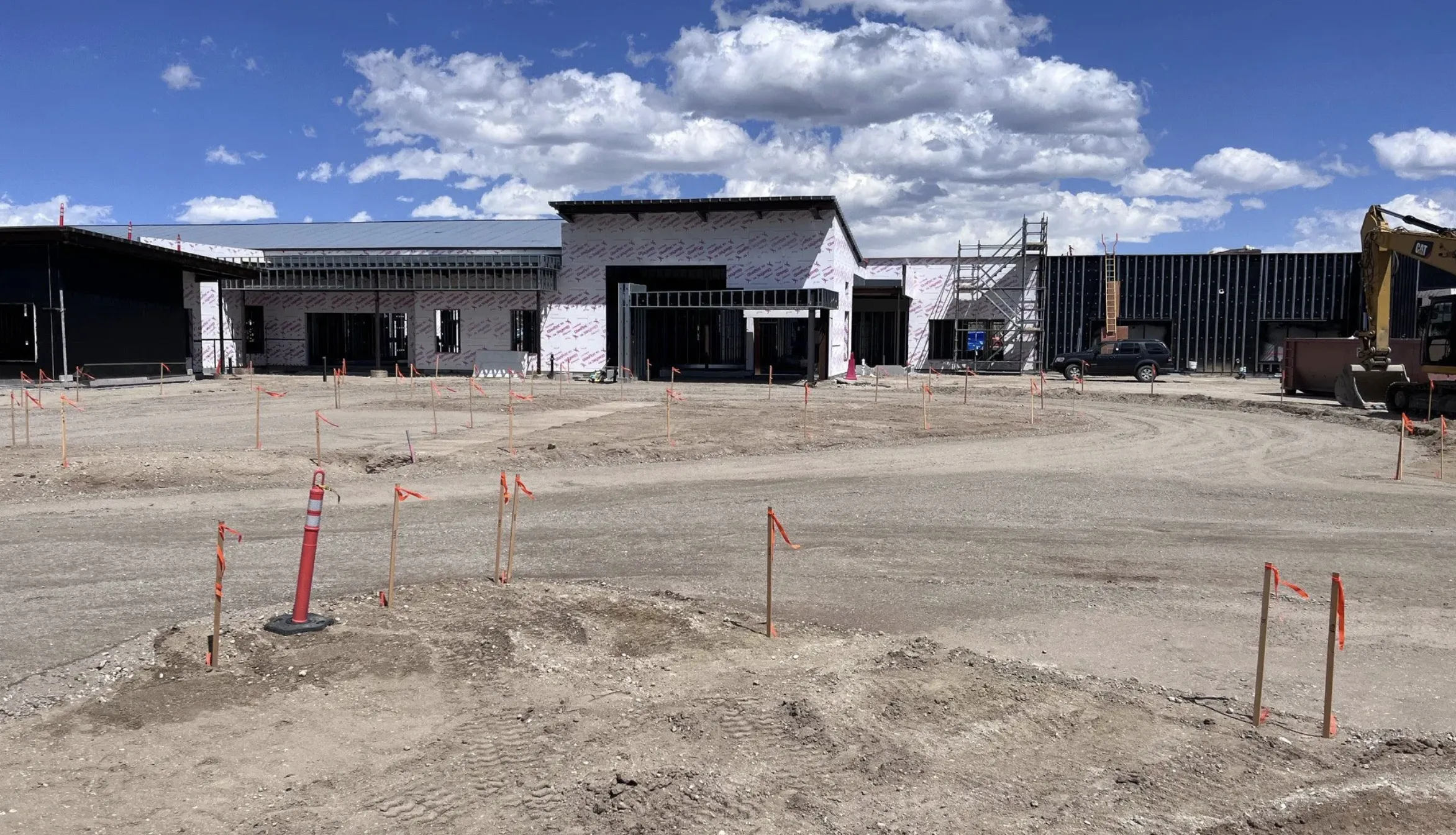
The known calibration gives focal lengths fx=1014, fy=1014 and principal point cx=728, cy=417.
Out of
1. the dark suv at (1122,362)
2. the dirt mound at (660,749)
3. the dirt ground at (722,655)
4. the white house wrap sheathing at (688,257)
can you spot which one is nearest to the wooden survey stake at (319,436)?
the dirt ground at (722,655)

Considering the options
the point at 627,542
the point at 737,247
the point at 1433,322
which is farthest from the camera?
the point at 737,247

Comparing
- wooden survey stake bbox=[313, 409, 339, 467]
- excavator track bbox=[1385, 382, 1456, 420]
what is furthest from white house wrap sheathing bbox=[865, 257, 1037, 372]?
wooden survey stake bbox=[313, 409, 339, 467]

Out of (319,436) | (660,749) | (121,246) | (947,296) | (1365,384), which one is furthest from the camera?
(947,296)

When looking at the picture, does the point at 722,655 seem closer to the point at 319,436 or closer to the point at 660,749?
the point at 660,749

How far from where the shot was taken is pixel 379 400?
96.9 feet

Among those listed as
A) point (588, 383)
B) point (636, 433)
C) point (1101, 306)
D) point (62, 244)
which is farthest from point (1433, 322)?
point (62, 244)

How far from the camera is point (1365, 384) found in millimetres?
27844

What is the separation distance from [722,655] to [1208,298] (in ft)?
156

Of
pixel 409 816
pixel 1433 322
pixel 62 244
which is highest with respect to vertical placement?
pixel 62 244

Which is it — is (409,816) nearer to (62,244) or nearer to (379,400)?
(379,400)

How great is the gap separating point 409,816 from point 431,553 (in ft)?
19.4

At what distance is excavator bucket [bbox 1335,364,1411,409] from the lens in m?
27.4

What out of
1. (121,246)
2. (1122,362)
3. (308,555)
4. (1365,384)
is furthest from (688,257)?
(308,555)

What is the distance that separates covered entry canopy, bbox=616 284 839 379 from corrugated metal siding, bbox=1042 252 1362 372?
1478 centimetres
